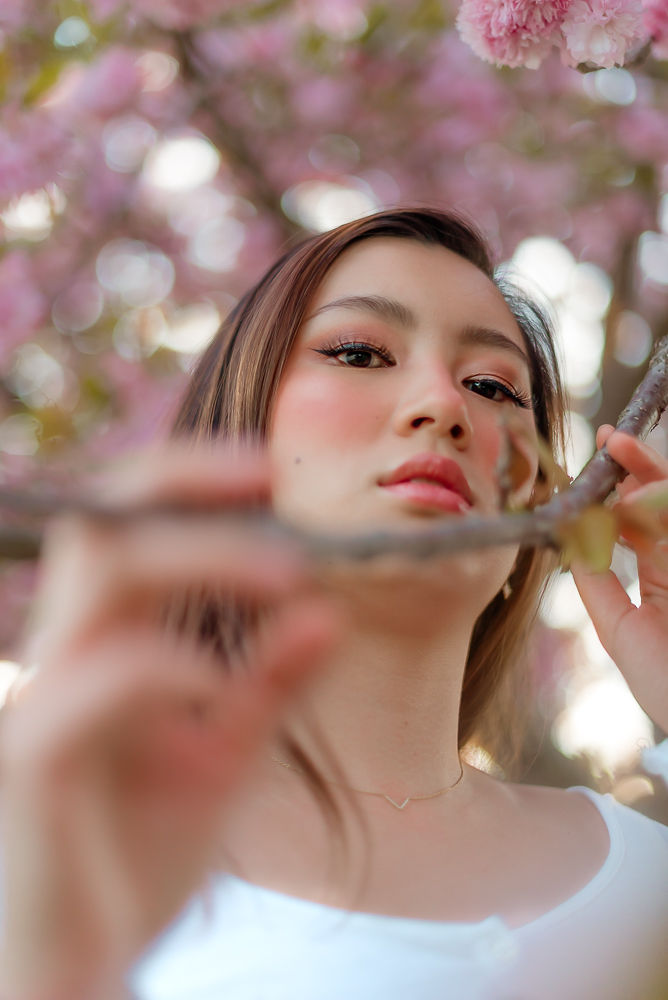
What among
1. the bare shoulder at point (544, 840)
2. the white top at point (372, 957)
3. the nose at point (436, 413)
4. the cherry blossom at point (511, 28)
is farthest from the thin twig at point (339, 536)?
the cherry blossom at point (511, 28)

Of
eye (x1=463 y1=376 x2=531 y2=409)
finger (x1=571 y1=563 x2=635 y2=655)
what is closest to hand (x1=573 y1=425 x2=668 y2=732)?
finger (x1=571 y1=563 x2=635 y2=655)

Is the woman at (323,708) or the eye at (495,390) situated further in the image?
the eye at (495,390)

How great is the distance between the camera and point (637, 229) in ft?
8.74

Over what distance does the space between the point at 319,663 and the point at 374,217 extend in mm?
1122

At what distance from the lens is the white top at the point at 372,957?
36.0 inches

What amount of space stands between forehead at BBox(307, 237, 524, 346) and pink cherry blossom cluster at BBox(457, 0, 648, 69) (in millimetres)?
292

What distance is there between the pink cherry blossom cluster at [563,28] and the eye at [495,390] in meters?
0.43

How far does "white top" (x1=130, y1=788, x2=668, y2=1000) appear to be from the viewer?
3.00 ft

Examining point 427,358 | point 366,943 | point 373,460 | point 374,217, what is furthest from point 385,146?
point 366,943

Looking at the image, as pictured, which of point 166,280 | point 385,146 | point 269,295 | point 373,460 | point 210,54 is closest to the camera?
point 373,460

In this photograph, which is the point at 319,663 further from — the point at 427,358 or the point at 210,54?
the point at 210,54

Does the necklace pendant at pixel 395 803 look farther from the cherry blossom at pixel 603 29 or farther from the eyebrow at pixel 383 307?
the cherry blossom at pixel 603 29

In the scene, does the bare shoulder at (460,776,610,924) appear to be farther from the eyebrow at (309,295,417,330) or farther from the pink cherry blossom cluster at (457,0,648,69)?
the pink cherry blossom cluster at (457,0,648,69)

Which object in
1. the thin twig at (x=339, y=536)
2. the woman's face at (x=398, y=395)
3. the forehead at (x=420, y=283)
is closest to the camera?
the thin twig at (x=339, y=536)
